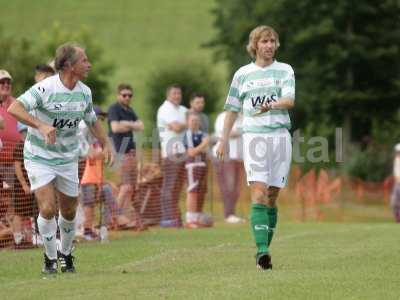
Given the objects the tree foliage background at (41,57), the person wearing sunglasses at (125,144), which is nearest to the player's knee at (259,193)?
the person wearing sunglasses at (125,144)

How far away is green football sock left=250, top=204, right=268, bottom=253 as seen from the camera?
35.0ft

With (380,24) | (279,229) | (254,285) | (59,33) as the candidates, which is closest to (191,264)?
(254,285)

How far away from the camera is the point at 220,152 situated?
441 inches

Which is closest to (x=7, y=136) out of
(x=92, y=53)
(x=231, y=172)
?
(x=231, y=172)

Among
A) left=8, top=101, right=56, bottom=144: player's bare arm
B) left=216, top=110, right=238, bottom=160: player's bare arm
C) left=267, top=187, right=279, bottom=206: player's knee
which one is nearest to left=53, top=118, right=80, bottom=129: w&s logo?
left=8, top=101, right=56, bottom=144: player's bare arm

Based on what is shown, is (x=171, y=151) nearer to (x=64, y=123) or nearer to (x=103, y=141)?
(x=103, y=141)

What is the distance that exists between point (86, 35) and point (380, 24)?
24448mm

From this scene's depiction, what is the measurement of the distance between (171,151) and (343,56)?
77.5 feet

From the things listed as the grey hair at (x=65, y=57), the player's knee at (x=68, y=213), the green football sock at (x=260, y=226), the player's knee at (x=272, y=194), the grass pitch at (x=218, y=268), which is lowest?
the grass pitch at (x=218, y=268)

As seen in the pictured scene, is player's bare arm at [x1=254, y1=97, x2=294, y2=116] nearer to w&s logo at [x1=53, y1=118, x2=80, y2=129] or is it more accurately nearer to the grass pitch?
the grass pitch

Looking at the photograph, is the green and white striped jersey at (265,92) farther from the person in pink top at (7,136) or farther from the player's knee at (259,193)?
the person in pink top at (7,136)

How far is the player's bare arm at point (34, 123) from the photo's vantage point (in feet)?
33.1

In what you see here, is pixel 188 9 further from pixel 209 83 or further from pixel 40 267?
pixel 40 267

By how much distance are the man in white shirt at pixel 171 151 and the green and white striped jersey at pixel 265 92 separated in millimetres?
7809
